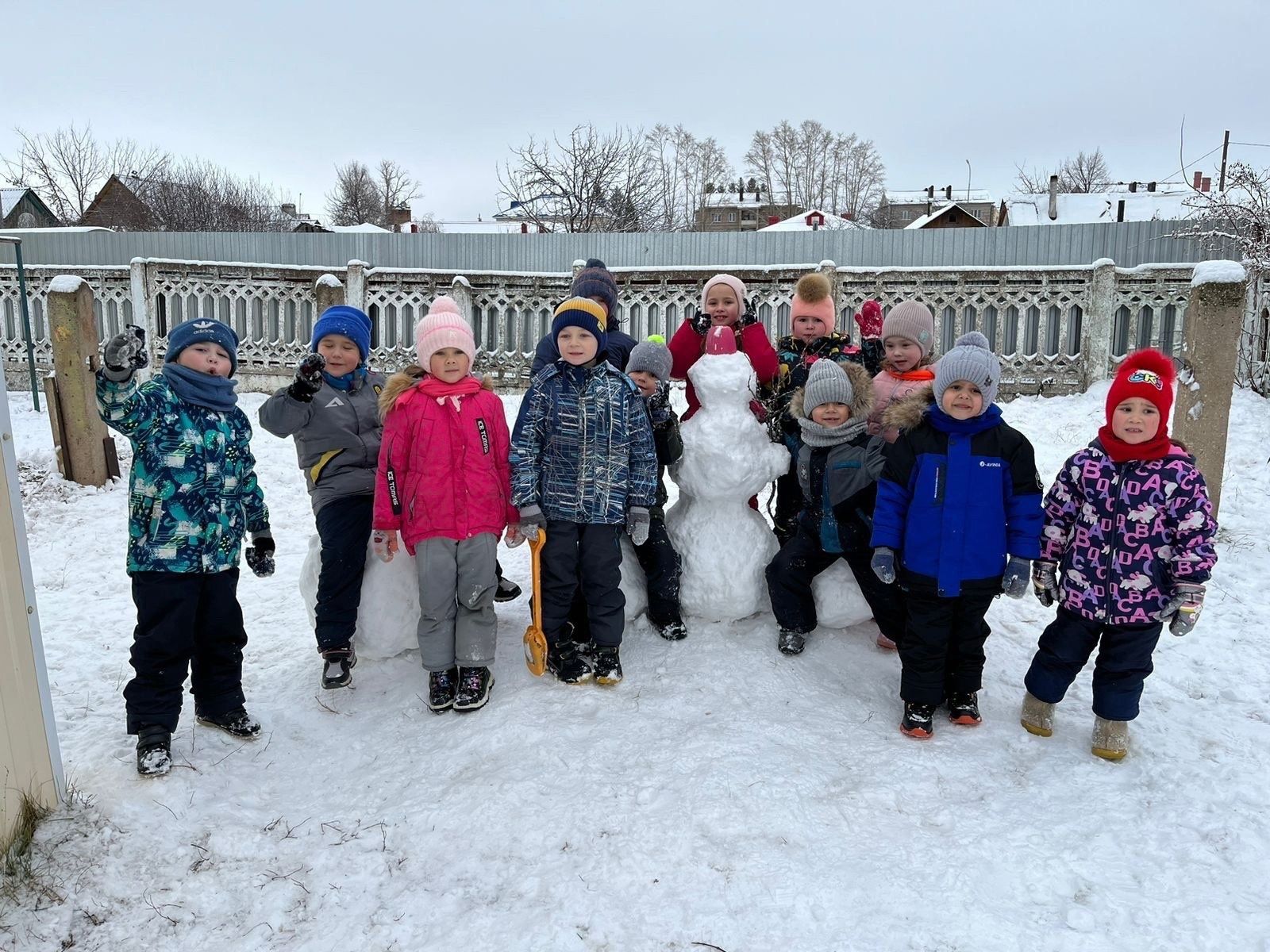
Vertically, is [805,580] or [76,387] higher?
[76,387]

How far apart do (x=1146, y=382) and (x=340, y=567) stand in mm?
3412

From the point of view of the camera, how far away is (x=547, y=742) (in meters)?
3.21

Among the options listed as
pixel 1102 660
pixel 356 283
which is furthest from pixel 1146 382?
pixel 356 283

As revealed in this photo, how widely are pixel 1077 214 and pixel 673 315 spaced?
93.1 feet

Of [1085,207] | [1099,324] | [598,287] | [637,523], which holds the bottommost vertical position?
[637,523]

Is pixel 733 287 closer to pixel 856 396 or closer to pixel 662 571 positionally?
pixel 856 396

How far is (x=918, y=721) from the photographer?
131 inches

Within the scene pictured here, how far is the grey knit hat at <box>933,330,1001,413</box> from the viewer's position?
3221 millimetres

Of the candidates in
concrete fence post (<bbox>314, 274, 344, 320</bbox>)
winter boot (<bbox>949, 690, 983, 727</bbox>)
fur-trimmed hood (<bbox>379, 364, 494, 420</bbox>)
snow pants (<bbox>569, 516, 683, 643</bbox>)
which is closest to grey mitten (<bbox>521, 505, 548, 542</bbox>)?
snow pants (<bbox>569, 516, 683, 643</bbox>)

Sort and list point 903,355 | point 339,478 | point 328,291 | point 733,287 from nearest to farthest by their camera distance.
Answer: point 339,478, point 903,355, point 733,287, point 328,291

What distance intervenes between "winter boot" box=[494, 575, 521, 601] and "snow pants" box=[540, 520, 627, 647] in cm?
86

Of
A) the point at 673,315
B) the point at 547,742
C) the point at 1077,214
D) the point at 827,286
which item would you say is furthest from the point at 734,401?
the point at 1077,214

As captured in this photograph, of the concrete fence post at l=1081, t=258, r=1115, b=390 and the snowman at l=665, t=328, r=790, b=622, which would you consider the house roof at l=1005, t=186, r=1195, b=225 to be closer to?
the concrete fence post at l=1081, t=258, r=1115, b=390

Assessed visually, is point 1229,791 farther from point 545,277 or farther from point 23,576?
point 545,277
